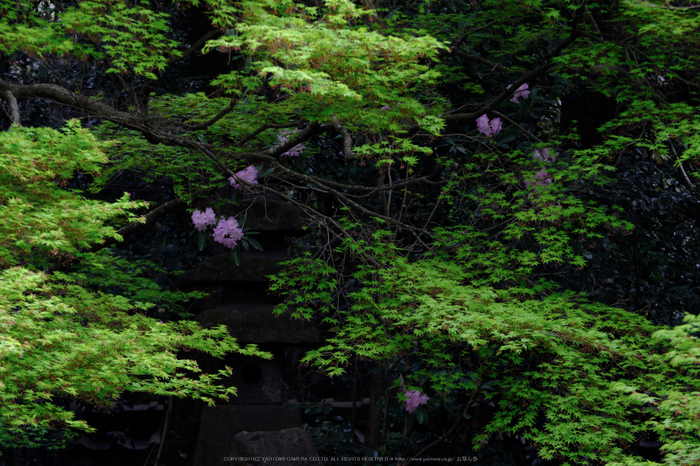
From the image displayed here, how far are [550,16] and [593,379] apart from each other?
2758 millimetres

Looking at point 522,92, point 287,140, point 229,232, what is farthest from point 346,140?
point 522,92

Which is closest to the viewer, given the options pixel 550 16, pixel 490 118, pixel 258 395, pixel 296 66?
pixel 296 66

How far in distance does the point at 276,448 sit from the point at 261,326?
36.7 inches

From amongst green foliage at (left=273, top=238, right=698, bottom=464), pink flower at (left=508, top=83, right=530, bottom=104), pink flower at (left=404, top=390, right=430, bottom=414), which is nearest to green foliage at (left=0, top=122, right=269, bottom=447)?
green foliage at (left=273, top=238, right=698, bottom=464)

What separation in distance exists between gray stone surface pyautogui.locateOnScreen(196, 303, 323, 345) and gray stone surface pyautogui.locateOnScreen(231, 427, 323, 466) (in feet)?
2.34

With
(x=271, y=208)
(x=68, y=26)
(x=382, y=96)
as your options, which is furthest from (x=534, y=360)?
(x=68, y=26)

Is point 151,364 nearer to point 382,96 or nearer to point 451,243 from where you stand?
point 382,96

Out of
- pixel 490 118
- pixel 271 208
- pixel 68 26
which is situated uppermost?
pixel 68 26

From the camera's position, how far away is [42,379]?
2633 millimetres

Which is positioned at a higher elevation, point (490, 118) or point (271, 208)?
point (490, 118)

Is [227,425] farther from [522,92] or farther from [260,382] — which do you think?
[522,92]

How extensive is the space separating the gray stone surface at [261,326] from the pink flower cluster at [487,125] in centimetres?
226

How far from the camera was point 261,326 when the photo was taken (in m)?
4.56

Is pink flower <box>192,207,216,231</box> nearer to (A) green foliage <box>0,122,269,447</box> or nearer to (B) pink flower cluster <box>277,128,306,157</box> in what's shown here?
(B) pink flower cluster <box>277,128,306,157</box>
